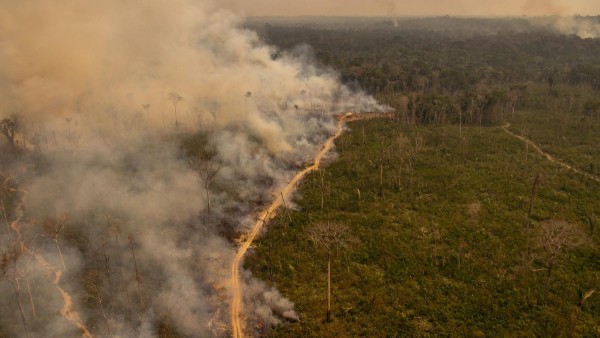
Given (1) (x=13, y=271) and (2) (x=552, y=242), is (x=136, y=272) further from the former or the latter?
(2) (x=552, y=242)

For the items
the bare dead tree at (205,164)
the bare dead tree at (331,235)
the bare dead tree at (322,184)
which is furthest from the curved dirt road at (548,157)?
the bare dead tree at (205,164)

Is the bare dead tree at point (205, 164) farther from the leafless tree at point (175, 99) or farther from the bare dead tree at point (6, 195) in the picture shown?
the leafless tree at point (175, 99)

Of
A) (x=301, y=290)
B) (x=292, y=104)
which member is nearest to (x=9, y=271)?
(x=301, y=290)

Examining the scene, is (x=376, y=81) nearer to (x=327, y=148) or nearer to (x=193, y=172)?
(x=327, y=148)

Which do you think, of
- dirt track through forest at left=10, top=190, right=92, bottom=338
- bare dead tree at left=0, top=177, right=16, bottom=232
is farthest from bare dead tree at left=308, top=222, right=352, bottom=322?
bare dead tree at left=0, top=177, right=16, bottom=232

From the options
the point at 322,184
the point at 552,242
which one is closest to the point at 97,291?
the point at 322,184
